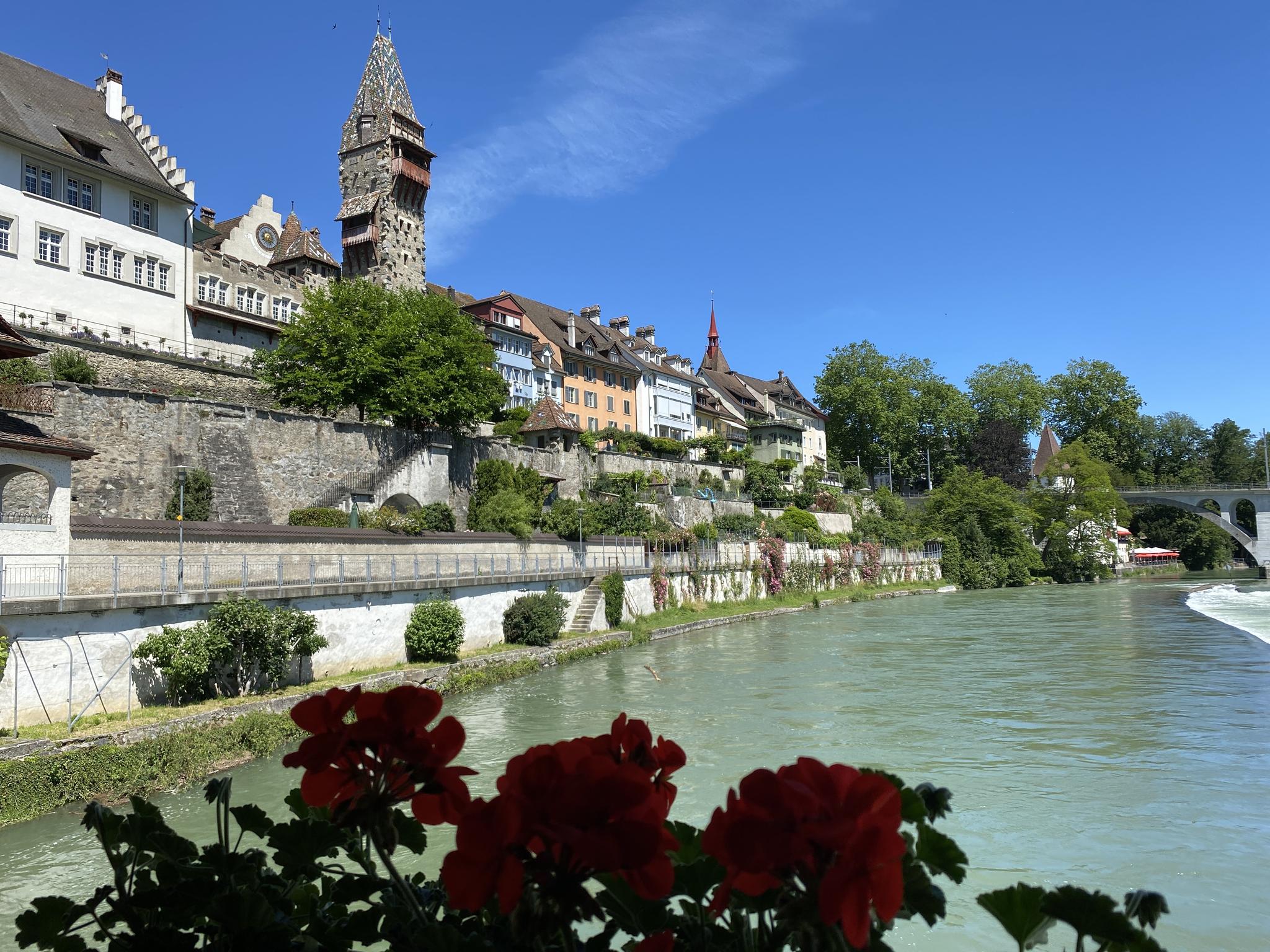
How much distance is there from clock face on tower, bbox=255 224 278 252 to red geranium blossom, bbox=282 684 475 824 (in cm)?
5783

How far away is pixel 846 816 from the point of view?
59.9 inches

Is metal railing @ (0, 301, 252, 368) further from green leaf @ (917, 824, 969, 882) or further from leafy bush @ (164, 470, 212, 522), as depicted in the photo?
green leaf @ (917, 824, 969, 882)

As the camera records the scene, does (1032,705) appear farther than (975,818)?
Yes

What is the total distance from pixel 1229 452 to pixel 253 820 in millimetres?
115606

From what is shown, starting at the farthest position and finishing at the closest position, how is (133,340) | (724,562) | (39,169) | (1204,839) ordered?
(724,562), (133,340), (39,169), (1204,839)

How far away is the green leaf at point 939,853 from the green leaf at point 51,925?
2.08 meters

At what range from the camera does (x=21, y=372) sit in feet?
87.8

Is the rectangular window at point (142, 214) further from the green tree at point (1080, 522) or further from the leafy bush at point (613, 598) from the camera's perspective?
the green tree at point (1080, 522)

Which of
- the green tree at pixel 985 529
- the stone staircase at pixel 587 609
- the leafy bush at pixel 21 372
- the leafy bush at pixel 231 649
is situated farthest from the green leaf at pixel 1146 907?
the green tree at pixel 985 529

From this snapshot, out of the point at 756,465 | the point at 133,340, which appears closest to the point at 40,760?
the point at 133,340

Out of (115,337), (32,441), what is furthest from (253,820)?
(115,337)

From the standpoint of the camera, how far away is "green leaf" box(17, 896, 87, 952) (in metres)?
2.26

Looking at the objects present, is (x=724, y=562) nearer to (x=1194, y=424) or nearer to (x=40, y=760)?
(x=40, y=760)

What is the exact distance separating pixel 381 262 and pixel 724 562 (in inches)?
1030
